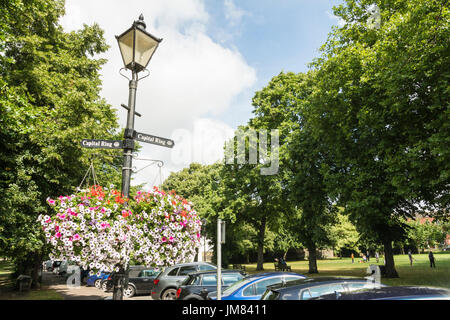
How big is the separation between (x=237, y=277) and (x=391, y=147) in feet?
33.3

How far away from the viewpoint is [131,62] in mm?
5430

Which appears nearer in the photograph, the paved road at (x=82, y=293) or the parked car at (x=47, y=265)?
the paved road at (x=82, y=293)

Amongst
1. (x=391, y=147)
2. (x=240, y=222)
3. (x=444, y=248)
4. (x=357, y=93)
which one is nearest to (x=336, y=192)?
(x=391, y=147)

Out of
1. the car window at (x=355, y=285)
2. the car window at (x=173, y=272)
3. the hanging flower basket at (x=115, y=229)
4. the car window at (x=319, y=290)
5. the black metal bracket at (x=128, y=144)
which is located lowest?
the car window at (x=173, y=272)

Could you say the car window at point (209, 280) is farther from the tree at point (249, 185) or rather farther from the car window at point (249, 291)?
the tree at point (249, 185)

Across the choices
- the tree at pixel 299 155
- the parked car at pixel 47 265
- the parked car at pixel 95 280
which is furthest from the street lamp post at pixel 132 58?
the parked car at pixel 47 265

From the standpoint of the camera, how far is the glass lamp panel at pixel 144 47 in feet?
17.5

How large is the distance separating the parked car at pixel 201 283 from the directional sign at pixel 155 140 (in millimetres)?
6540

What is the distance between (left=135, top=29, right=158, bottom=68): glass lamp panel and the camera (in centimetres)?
534

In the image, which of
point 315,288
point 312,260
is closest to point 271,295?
point 315,288

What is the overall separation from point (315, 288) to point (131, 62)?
5369 millimetres

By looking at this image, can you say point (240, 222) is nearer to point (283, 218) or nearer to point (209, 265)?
point (283, 218)

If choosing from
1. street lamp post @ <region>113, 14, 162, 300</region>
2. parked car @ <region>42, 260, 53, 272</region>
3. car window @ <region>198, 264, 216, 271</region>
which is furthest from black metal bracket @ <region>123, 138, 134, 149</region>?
parked car @ <region>42, 260, 53, 272</region>

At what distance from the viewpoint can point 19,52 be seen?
14180 mm
